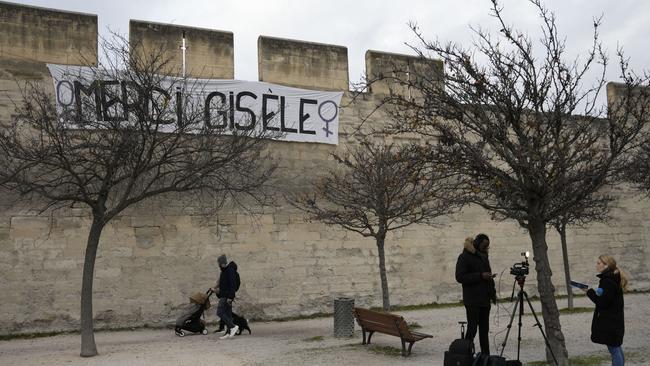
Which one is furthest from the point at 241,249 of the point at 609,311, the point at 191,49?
the point at 609,311

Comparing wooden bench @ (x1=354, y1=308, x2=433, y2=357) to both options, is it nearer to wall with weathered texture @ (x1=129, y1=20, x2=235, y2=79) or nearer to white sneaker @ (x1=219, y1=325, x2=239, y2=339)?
white sneaker @ (x1=219, y1=325, x2=239, y2=339)

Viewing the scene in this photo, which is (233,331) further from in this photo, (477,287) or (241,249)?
(477,287)

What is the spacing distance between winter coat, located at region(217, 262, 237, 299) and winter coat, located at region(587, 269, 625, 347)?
604 centimetres

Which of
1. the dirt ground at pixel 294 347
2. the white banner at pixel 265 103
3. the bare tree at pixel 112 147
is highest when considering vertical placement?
the white banner at pixel 265 103

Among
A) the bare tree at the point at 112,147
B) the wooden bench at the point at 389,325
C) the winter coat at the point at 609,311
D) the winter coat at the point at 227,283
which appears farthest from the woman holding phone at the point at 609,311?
the winter coat at the point at 227,283

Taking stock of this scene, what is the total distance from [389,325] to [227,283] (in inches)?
133

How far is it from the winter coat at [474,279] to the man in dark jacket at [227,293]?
4.56m

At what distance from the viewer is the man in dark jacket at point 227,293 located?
416 inches

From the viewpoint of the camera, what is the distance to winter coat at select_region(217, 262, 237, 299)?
10578 millimetres

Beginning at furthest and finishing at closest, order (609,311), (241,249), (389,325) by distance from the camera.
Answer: (241,249) < (389,325) < (609,311)

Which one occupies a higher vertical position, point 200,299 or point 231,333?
point 200,299

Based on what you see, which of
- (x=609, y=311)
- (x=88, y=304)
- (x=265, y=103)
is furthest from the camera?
(x=265, y=103)

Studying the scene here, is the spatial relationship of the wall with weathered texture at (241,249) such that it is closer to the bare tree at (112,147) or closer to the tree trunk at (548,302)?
the bare tree at (112,147)

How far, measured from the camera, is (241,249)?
1307 cm
